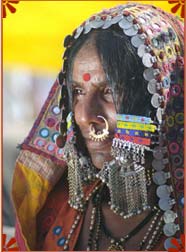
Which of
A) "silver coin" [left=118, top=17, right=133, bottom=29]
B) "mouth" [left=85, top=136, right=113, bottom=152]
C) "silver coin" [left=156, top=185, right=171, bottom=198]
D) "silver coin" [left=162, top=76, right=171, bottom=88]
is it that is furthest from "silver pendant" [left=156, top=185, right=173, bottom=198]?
"silver coin" [left=118, top=17, right=133, bottom=29]

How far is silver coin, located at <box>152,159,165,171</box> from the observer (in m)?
2.29

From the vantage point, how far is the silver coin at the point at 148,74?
7.40 ft

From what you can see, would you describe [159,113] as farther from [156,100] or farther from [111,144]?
[111,144]

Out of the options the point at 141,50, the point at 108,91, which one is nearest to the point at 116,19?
the point at 141,50

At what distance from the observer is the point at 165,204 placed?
2.31 metres

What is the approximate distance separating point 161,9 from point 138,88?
290mm

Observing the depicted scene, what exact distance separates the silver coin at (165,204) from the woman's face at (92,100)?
230 millimetres

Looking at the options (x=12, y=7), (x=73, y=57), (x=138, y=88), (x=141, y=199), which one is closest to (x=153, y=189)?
(x=141, y=199)

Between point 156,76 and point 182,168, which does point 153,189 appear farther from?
point 156,76

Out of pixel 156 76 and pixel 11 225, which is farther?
pixel 11 225

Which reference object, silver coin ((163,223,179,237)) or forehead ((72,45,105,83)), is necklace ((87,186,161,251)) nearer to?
silver coin ((163,223,179,237))

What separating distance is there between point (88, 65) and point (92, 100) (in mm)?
119

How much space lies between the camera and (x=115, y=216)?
2.37 meters

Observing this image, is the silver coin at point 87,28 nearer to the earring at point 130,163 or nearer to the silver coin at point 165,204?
the earring at point 130,163
